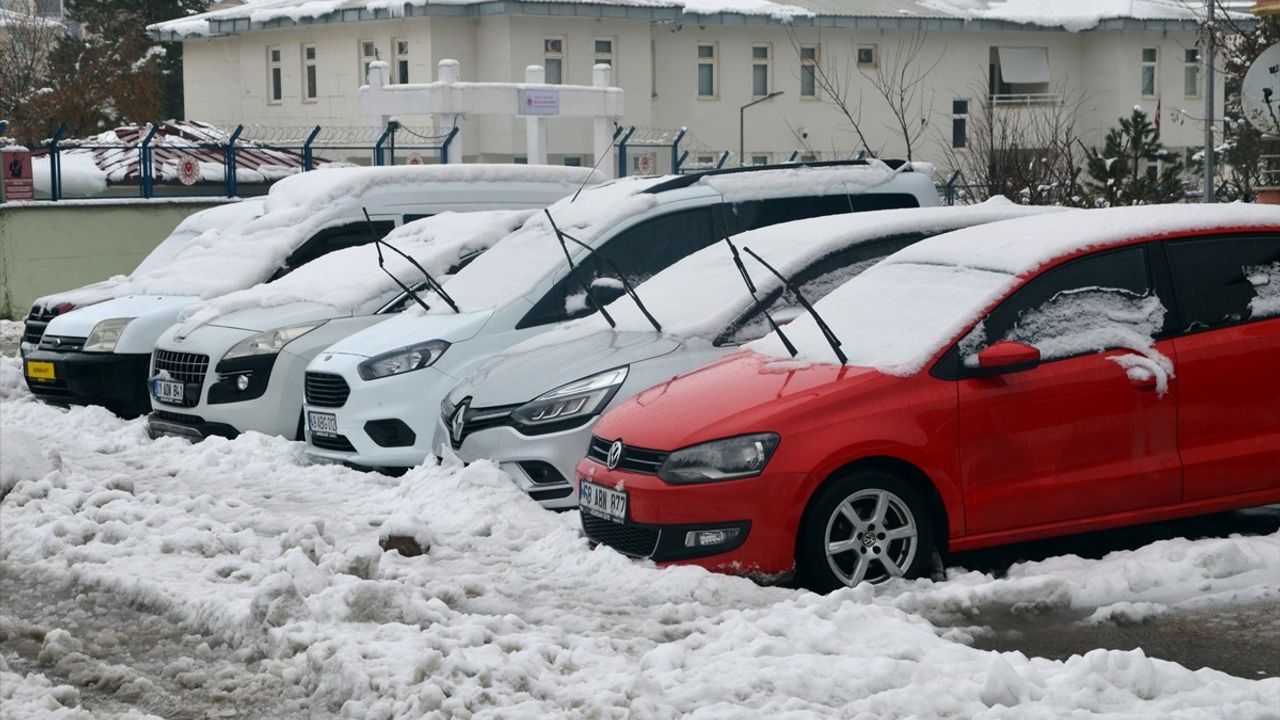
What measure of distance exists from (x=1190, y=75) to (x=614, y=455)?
52156 millimetres

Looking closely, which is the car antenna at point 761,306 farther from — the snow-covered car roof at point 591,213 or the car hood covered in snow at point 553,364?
the snow-covered car roof at point 591,213

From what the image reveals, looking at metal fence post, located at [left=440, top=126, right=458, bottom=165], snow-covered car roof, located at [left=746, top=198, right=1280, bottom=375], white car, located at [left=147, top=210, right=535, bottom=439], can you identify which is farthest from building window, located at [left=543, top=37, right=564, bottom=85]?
snow-covered car roof, located at [left=746, top=198, right=1280, bottom=375]

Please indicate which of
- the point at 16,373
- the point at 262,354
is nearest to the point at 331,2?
the point at 16,373

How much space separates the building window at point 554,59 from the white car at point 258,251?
30.5 meters

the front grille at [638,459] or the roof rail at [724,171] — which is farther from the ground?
the roof rail at [724,171]

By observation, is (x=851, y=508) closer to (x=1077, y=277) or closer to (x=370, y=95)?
(x=1077, y=277)

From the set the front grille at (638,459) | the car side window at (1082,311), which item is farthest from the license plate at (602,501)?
the car side window at (1082,311)

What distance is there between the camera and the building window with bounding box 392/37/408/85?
45875mm

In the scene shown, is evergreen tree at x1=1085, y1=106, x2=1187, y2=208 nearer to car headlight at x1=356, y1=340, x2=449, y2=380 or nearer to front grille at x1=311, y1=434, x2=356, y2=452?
car headlight at x1=356, y1=340, x2=449, y2=380

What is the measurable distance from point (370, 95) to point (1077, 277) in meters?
25.0

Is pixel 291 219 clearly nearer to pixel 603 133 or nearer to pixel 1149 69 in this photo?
pixel 603 133

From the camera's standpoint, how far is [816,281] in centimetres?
957

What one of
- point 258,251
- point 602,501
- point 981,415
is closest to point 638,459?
Result: point 602,501

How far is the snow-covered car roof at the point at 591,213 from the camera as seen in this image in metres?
11.2
